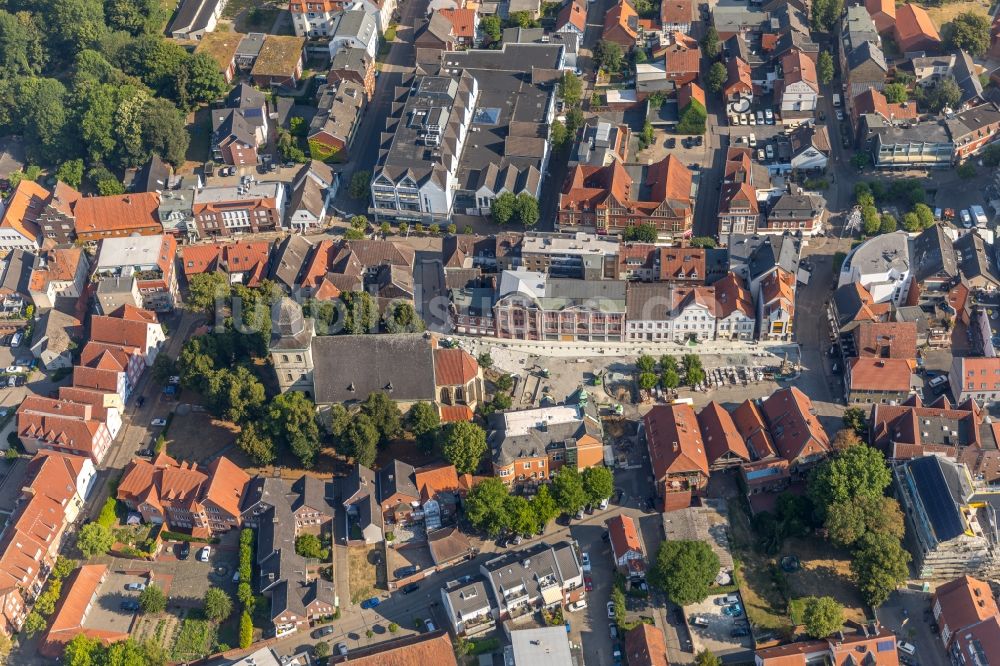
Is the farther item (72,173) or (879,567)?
(72,173)

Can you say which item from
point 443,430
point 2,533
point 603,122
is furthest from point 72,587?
point 603,122

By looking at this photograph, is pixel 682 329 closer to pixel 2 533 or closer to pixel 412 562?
pixel 412 562

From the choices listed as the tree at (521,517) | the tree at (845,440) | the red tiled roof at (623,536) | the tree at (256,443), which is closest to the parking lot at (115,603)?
the tree at (256,443)

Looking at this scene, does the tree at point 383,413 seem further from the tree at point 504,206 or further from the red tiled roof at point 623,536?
the tree at point 504,206

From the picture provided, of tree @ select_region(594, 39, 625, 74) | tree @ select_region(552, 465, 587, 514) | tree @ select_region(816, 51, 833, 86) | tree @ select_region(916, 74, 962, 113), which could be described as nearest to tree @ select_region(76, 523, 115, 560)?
tree @ select_region(552, 465, 587, 514)

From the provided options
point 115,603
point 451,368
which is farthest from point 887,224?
point 115,603

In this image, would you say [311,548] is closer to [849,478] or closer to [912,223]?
[849,478]
